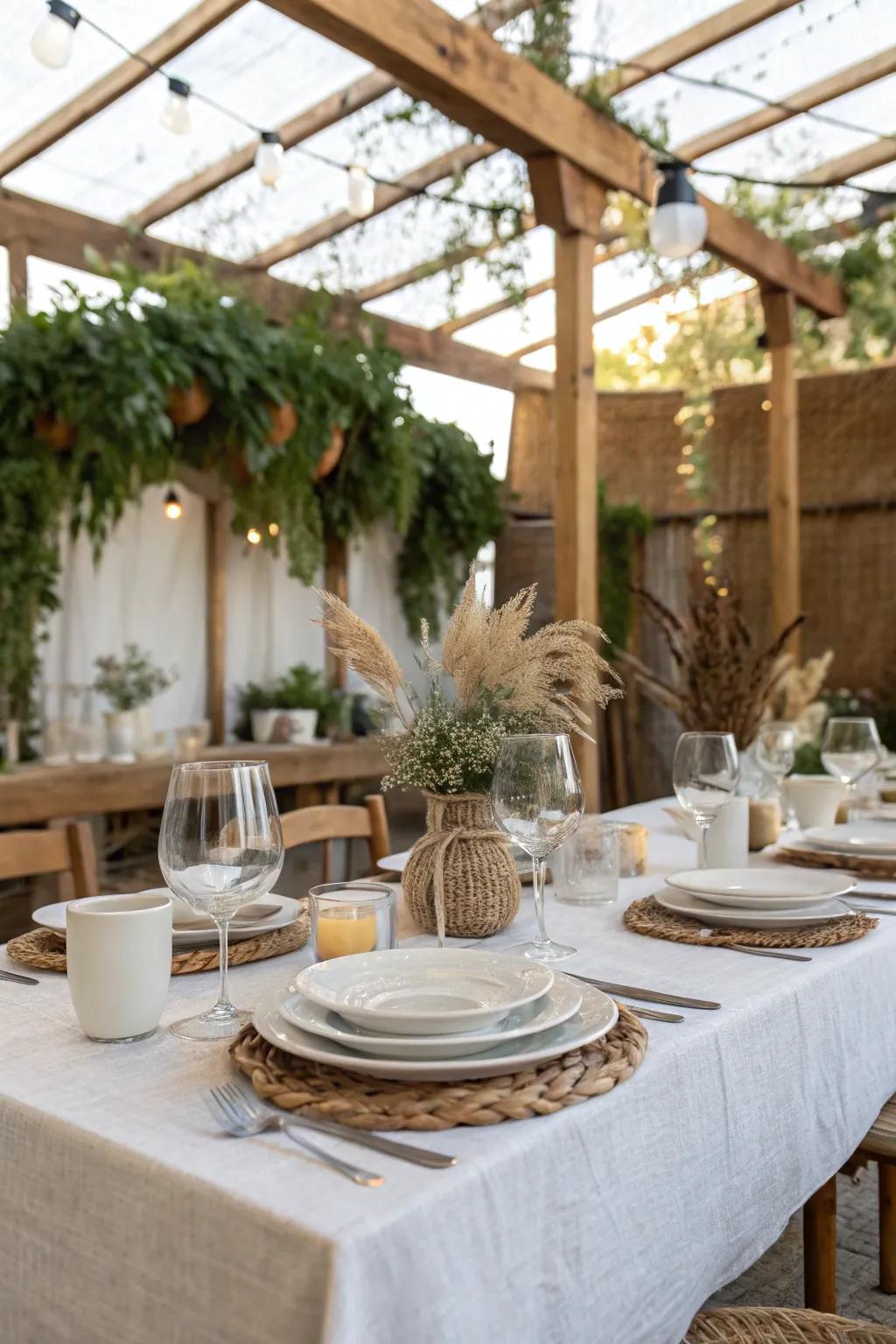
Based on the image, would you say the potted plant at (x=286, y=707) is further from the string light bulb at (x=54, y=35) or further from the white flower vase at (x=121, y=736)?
the string light bulb at (x=54, y=35)

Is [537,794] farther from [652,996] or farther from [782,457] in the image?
[782,457]

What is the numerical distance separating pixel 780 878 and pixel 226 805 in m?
0.79

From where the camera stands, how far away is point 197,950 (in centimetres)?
122

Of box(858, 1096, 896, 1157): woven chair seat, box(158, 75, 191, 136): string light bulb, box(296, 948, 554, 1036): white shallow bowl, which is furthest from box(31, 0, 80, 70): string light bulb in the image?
box(858, 1096, 896, 1157): woven chair seat

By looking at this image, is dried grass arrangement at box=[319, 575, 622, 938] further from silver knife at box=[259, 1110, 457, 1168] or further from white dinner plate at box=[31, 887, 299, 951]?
silver knife at box=[259, 1110, 457, 1168]

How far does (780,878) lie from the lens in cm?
143

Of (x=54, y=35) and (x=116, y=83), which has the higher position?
(x=116, y=83)

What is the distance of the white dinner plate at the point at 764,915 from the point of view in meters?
1.29

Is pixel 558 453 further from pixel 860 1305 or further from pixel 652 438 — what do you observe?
pixel 652 438

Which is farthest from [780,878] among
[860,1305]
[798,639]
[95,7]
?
[798,639]

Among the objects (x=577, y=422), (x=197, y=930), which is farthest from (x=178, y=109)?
(x=197, y=930)

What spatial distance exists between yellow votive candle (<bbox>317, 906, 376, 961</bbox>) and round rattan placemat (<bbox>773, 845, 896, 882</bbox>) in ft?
2.93

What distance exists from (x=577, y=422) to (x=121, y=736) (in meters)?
1.85

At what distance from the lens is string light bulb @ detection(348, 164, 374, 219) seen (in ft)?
12.7
